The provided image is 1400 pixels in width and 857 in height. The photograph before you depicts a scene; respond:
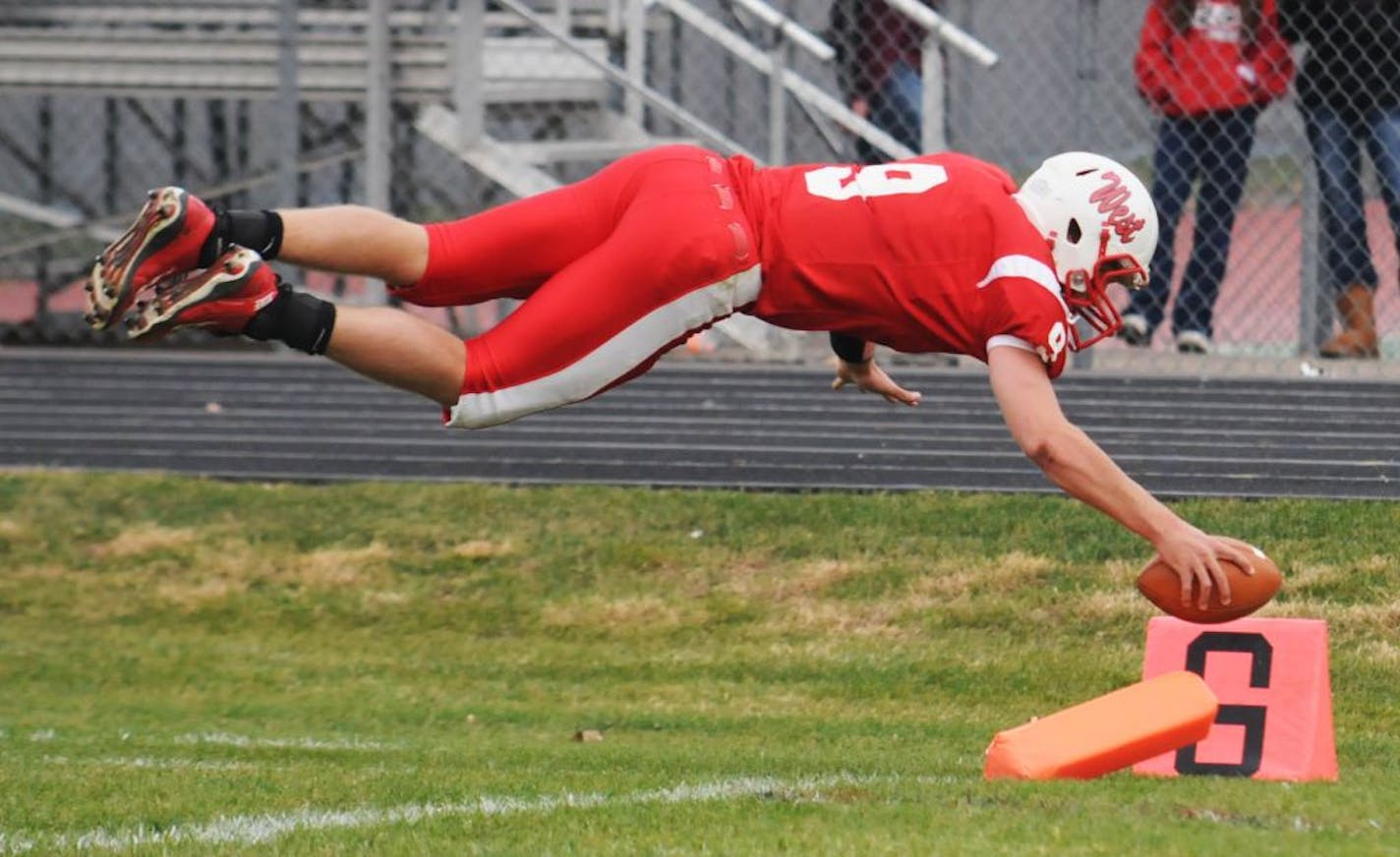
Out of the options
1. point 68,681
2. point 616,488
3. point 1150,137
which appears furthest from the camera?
point 1150,137

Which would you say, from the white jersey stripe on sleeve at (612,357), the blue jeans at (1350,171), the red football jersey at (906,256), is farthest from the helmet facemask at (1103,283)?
the blue jeans at (1350,171)

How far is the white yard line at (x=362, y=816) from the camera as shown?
16.4ft

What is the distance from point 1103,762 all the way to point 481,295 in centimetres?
196

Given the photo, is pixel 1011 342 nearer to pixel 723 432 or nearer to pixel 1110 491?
pixel 1110 491

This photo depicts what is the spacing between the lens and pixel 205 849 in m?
4.82

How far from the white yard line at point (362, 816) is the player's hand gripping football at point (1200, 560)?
93cm

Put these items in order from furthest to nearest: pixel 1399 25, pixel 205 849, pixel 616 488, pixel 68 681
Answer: pixel 1399 25 < pixel 616 488 < pixel 68 681 < pixel 205 849

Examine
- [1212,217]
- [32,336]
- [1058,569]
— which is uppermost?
[1212,217]

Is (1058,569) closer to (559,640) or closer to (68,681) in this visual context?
(559,640)

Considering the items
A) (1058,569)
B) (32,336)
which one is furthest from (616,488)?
(32,336)

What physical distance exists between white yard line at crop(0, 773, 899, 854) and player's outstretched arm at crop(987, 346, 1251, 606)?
91 cm

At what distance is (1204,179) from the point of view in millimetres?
11016

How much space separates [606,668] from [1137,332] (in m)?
3.99

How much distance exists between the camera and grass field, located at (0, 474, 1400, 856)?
5.08m
